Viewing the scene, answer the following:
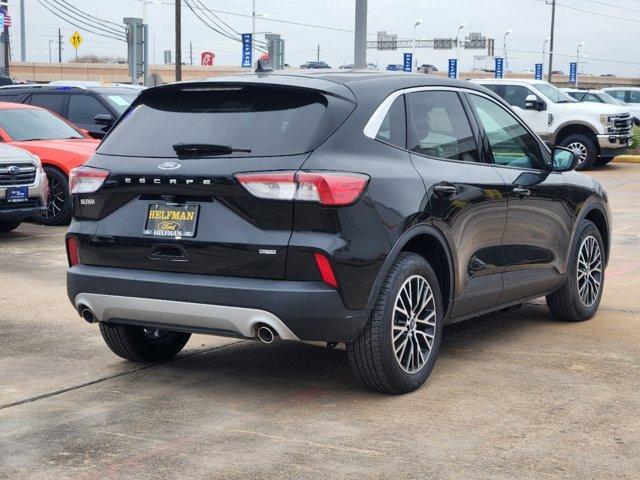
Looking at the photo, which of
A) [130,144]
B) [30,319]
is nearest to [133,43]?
[30,319]

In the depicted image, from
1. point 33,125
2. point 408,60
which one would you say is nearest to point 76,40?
point 408,60

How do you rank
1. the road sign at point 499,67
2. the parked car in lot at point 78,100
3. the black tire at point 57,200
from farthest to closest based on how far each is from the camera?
the road sign at point 499,67 < the parked car in lot at point 78,100 < the black tire at point 57,200

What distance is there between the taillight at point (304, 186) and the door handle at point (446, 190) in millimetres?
755

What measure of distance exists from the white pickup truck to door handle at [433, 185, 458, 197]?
1745cm

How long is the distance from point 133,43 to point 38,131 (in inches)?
568

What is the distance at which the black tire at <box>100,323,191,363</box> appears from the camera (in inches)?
246

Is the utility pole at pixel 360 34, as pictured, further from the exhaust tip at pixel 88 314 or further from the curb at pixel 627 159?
Answer: the exhaust tip at pixel 88 314

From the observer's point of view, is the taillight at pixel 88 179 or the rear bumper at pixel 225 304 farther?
the taillight at pixel 88 179

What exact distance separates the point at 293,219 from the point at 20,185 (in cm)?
811

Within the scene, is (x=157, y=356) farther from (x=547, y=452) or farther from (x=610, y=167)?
(x=610, y=167)

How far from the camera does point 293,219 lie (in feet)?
16.8

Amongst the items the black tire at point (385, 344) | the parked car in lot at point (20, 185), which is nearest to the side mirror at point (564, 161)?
the black tire at point (385, 344)

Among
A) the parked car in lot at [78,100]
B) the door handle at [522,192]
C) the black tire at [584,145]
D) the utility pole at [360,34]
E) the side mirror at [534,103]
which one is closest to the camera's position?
the door handle at [522,192]

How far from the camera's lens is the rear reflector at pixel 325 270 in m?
5.09
